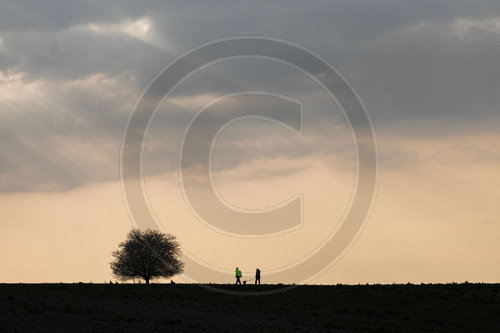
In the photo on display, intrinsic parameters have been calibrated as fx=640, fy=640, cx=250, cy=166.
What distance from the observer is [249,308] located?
53719 mm

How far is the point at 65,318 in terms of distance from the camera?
40.4 m

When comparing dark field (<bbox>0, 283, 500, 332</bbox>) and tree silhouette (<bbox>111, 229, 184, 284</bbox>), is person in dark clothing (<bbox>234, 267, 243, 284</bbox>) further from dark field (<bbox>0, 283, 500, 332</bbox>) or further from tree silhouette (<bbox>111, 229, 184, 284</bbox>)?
tree silhouette (<bbox>111, 229, 184, 284</bbox>)

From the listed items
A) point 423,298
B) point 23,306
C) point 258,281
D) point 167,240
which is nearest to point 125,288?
point 258,281

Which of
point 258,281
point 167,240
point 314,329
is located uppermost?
point 167,240

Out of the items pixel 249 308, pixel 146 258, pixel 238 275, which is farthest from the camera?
pixel 146 258

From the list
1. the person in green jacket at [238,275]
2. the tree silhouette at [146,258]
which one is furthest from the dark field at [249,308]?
the tree silhouette at [146,258]

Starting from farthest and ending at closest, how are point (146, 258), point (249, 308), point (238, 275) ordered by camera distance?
point (146, 258) < point (238, 275) < point (249, 308)

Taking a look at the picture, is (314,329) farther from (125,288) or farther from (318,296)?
(125,288)

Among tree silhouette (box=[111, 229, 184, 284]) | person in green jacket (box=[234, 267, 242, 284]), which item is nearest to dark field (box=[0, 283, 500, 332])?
person in green jacket (box=[234, 267, 242, 284])

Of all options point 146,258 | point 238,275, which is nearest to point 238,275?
point 238,275

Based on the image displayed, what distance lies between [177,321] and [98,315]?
18.2ft

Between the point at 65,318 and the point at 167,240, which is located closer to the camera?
the point at 65,318

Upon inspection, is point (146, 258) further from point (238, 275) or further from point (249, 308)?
point (249, 308)

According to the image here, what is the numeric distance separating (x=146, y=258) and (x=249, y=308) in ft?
174
